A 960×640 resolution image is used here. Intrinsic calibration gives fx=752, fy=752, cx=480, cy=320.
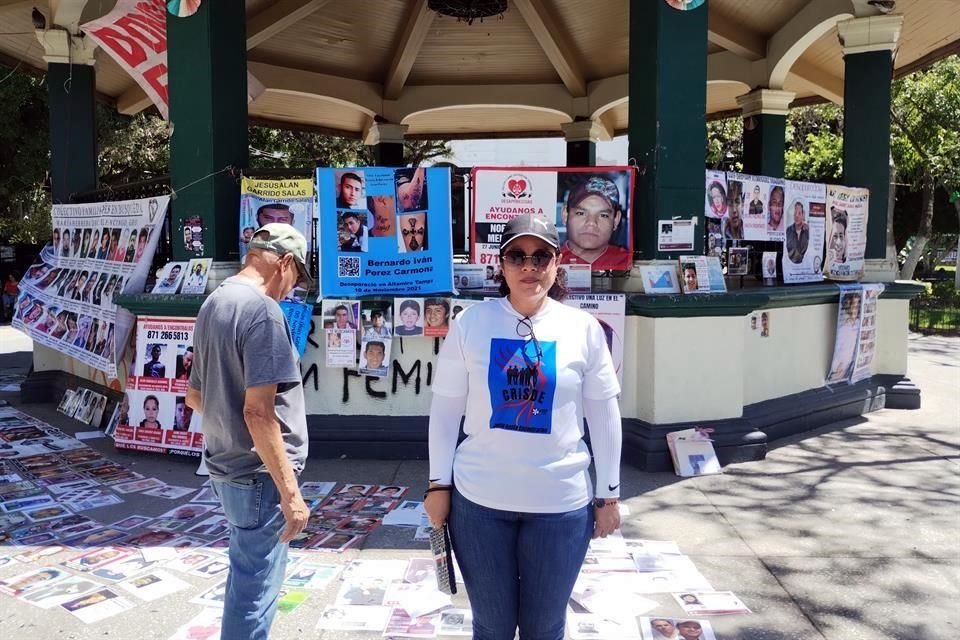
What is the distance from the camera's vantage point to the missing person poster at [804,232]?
7.45m

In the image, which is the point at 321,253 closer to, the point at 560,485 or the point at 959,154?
the point at 560,485

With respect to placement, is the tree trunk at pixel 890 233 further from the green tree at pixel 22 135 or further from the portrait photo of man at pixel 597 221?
the green tree at pixel 22 135

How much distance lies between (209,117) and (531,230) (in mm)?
4560

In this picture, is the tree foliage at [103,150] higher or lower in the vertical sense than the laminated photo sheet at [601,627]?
higher

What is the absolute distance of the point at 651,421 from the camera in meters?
6.09

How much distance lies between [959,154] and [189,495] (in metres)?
19.7

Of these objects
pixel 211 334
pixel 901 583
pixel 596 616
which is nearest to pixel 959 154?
pixel 901 583

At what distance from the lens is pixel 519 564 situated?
2.55m

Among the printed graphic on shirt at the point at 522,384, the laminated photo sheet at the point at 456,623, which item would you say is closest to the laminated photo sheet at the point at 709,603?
the laminated photo sheet at the point at 456,623

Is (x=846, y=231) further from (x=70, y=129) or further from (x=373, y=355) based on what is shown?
(x=70, y=129)

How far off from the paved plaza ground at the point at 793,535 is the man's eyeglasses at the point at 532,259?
199 centimetres

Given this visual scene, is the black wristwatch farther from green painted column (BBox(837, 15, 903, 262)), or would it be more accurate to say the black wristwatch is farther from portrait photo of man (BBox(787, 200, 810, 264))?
green painted column (BBox(837, 15, 903, 262))

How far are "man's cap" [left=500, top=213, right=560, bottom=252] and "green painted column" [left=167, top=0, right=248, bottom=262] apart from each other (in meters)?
4.32

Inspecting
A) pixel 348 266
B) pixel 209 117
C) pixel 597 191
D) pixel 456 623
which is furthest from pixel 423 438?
pixel 209 117
